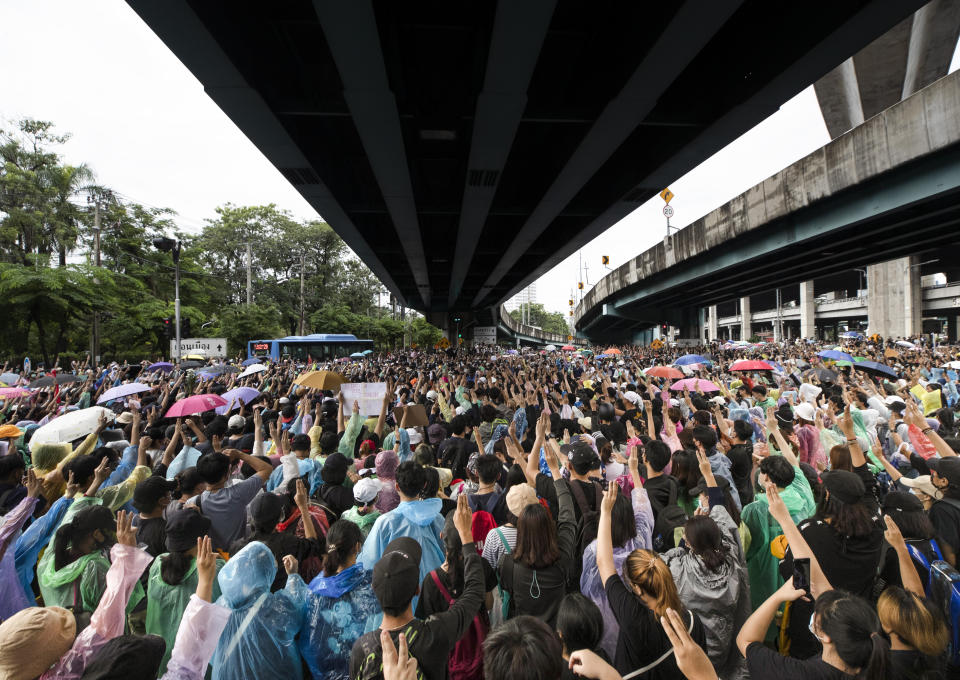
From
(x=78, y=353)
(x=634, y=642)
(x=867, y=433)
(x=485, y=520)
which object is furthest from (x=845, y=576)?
(x=78, y=353)

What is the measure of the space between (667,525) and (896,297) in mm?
54779

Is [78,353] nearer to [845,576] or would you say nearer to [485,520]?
[485,520]

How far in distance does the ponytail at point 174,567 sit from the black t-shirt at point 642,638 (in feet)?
8.19

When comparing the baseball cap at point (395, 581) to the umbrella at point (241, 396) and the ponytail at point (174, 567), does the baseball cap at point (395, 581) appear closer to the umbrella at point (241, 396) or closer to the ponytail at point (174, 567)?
the ponytail at point (174, 567)

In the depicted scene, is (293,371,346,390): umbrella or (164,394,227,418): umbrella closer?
(164,394,227,418): umbrella

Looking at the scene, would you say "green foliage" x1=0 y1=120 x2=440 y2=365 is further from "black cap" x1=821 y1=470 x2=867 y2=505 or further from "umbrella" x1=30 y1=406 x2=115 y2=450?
"black cap" x1=821 y1=470 x2=867 y2=505

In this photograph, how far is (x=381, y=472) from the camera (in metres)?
4.06

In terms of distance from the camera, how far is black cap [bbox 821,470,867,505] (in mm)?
2814

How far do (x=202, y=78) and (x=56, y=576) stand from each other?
5776mm

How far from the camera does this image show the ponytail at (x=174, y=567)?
2715 millimetres

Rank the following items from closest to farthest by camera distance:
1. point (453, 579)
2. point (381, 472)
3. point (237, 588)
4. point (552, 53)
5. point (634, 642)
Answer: point (634, 642), point (237, 588), point (453, 579), point (381, 472), point (552, 53)

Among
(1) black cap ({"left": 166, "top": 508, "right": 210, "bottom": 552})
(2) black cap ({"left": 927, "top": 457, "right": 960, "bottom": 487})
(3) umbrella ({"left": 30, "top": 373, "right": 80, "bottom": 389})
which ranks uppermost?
(3) umbrella ({"left": 30, "top": 373, "right": 80, "bottom": 389})

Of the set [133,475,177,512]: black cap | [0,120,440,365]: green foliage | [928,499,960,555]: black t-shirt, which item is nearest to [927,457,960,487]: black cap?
[928,499,960,555]: black t-shirt

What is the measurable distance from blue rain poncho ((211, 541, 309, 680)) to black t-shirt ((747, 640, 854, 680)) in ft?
7.43
